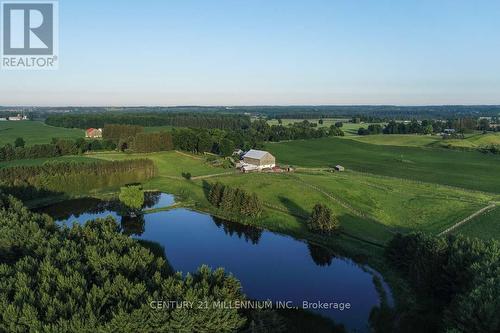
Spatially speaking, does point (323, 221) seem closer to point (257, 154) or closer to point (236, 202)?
point (236, 202)

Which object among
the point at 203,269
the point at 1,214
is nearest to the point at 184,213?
the point at 1,214

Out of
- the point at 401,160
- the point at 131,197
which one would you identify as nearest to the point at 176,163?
the point at 131,197

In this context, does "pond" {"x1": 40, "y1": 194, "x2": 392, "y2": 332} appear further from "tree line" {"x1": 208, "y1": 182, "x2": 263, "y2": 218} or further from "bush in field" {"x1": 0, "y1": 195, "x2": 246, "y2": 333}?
"bush in field" {"x1": 0, "y1": 195, "x2": 246, "y2": 333}

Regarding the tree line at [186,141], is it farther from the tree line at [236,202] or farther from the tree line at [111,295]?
the tree line at [111,295]

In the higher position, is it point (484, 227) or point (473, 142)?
point (473, 142)

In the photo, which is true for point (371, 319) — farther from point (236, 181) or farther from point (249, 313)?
point (236, 181)
